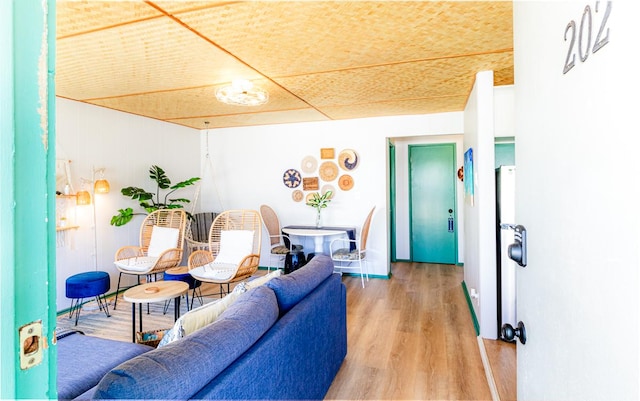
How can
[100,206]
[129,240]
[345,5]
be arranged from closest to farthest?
[345,5]
[100,206]
[129,240]

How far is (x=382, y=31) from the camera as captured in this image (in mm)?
2174

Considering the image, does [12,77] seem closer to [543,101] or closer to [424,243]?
[543,101]

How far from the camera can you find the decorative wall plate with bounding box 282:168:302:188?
5.49m

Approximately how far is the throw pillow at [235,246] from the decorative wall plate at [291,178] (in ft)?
5.95

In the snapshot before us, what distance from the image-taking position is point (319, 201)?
5203 millimetres

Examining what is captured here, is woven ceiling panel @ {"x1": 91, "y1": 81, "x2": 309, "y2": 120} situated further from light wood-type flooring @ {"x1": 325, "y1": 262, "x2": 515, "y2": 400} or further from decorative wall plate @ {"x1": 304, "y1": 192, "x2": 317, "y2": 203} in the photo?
light wood-type flooring @ {"x1": 325, "y1": 262, "x2": 515, "y2": 400}

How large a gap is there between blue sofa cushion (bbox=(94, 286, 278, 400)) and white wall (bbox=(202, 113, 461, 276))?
3787 mm

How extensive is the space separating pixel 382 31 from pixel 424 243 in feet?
15.2

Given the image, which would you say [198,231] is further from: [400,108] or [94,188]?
[400,108]

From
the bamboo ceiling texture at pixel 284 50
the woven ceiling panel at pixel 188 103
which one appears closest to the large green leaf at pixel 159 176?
the woven ceiling panel at pixel 188 103

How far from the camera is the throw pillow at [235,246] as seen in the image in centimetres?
379

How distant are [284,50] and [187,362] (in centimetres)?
212

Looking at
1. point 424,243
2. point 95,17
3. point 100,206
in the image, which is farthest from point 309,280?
point 424,243

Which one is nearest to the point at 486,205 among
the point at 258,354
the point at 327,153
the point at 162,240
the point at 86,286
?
the point at 258,354
